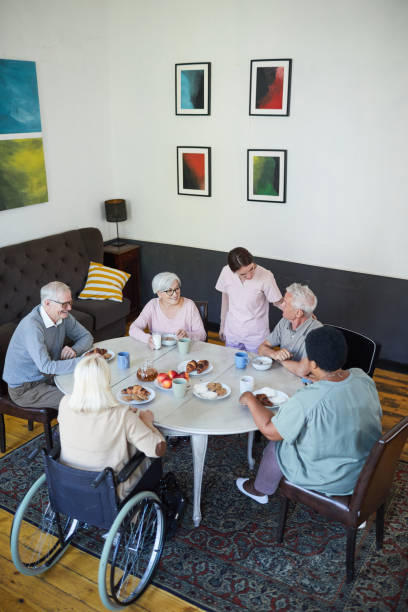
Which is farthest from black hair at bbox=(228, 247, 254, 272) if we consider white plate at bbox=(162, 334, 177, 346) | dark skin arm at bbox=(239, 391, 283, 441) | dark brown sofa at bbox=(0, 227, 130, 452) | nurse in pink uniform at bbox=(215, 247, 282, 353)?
dark brown sofa at bbox=(0, 227, 130, 452)

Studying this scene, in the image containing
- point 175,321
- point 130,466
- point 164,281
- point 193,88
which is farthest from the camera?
point 193,88

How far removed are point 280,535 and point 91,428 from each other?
1.20 m

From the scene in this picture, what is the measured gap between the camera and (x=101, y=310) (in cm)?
468

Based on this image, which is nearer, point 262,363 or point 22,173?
point 262,363

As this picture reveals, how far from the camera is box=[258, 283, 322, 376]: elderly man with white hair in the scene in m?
3.11

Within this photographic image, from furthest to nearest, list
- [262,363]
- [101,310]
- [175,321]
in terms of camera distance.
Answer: [101,310] → [175,321] → [262,363]

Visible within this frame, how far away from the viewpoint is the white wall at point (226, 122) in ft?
13.9

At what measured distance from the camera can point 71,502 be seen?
234cm

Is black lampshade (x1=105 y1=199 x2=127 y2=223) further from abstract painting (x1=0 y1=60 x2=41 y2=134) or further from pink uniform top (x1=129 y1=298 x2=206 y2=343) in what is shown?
pink uniform top (x1=129 y1=298 x2=206 y2=343)

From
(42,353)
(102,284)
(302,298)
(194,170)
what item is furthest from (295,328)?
(194,170)

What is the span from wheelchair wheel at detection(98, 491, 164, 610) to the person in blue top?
0.68 m

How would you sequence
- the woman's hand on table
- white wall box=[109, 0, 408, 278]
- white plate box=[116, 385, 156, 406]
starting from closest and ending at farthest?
the woman's hand on table → white plate box=[116, 385, 156, 406] → white wall box=[109, 0, 408, 278]

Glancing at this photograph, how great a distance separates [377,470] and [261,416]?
57 cm

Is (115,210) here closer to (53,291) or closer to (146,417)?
(53,291)
